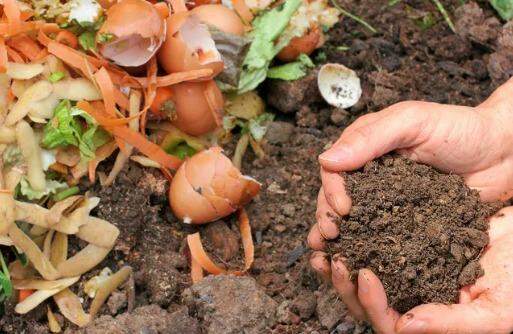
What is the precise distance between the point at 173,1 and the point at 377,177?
0.83m

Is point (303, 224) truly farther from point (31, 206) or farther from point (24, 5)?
point (24, 5)

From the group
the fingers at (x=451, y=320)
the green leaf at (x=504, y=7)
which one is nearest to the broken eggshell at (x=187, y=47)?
the fingers at (x=451, y=320)

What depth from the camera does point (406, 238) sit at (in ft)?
6.66

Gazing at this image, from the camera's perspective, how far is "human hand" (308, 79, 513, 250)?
2051 millimetres

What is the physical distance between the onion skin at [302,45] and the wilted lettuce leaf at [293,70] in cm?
2

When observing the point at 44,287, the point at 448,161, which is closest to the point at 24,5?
the point at 44,287

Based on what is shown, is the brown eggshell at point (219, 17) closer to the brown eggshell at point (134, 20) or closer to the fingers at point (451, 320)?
the brown eggshell at point (134, 20)

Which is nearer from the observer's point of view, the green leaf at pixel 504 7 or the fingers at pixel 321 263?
the fingers at pixel 321 263

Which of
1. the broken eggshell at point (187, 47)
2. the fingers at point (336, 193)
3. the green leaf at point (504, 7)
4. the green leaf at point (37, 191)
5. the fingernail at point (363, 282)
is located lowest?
the green leaf at point (37, 191)

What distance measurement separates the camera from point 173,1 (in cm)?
247

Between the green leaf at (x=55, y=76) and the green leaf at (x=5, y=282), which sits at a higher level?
the green leaf at (x=55, y=76)

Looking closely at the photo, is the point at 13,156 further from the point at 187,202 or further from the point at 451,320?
the point at 451,320

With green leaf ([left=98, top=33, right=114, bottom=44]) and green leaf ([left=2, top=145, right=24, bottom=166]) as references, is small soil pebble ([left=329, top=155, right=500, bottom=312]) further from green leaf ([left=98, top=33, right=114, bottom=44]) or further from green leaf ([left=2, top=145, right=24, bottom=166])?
green leaf ([left=2, top=145, right=24, bottom=166])

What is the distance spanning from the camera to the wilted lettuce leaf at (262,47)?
2.63m
